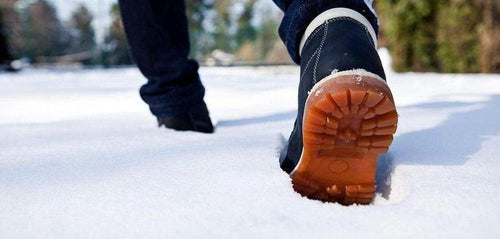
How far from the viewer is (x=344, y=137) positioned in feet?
1.77

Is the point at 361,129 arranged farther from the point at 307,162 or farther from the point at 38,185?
the point at 38,185

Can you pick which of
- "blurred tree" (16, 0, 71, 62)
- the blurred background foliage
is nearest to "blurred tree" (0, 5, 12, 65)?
the blurred background foliage

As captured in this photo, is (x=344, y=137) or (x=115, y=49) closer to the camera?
(x=344, y=137)

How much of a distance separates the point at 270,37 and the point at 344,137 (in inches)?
353

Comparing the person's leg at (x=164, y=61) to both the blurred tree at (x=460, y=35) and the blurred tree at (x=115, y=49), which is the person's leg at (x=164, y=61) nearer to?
the blurred tree at (x=460, y=35)

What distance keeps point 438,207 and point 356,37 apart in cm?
25

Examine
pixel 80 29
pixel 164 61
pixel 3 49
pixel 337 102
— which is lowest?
pixel 80 29

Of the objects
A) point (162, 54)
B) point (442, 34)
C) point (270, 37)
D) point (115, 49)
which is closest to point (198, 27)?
point (115, 49)

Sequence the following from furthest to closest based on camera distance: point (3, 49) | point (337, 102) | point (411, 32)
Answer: point (3, 49)
point (411, 32)
point (337, 102)

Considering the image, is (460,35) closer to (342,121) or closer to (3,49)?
(342,121)

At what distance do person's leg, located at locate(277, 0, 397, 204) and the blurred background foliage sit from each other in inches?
237

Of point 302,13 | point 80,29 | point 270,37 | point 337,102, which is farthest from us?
point 80,29

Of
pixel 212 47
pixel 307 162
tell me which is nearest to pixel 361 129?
pixel 307 162

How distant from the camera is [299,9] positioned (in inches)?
26.7
